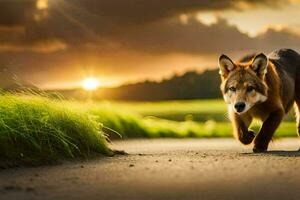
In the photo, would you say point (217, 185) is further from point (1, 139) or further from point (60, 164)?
point (1, 139)

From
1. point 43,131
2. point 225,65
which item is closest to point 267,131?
point 225,65

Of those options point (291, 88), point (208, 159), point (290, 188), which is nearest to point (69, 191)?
point (290, 188)

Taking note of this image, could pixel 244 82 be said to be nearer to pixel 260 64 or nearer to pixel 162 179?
pixel 260 64

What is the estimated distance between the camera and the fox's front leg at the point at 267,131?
31.7 ft

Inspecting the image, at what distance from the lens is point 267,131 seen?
9719 mm

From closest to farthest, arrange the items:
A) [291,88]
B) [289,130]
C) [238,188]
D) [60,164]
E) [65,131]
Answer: [238,188], [60,164], [65,131], [291,88], [289,130]

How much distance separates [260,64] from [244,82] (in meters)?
0.41

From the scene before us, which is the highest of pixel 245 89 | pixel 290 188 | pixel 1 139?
pixel 245 89

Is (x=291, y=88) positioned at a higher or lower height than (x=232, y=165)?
higher

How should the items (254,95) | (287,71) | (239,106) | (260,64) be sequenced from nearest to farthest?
(239,106)
(254,95)
(260,64)
(287,71)

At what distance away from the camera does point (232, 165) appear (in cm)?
754

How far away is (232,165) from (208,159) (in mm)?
865

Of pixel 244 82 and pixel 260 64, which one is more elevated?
pixel 260 64

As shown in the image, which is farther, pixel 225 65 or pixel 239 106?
pixel 225 65
